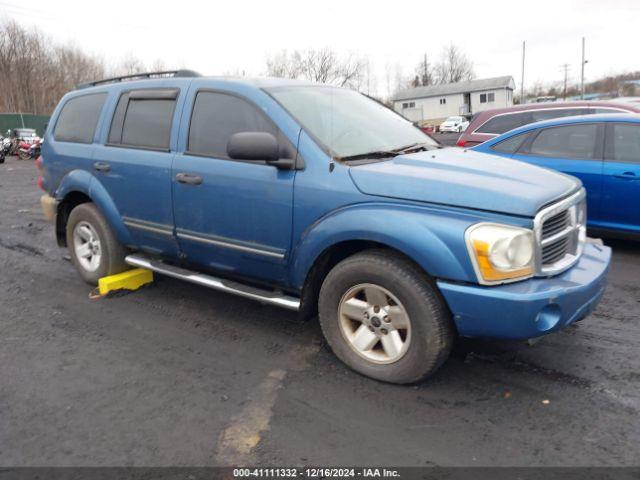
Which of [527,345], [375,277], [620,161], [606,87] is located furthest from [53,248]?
[606,87]

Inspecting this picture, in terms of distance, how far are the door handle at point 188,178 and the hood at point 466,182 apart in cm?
129

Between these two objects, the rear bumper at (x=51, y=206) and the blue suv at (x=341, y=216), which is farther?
the rear bumper at (x=51, y=206)

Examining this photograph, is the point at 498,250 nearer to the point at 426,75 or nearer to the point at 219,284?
the point at 219,284

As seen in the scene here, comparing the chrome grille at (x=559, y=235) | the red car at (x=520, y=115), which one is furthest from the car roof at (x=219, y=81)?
the red car at (x=520, y=115)

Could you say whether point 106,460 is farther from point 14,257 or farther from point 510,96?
point 510,96

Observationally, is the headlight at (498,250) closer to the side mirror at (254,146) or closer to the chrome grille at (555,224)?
the chrome grille at (555,224)

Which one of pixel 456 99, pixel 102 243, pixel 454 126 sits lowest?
pixel 102 243

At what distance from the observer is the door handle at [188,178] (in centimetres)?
398

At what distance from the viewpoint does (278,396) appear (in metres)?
3.22

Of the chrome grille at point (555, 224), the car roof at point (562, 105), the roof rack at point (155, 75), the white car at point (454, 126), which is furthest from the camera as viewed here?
the white car at point (454, 126)

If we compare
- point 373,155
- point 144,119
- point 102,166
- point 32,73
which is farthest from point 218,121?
point 32,73

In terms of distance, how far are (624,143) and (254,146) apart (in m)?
4.57

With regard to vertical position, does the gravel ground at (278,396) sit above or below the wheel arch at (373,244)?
below

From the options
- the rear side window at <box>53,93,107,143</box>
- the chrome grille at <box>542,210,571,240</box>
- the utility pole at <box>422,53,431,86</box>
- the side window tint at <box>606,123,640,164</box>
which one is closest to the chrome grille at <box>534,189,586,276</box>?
the chrome grille at <box>542,210,571,240</box>
